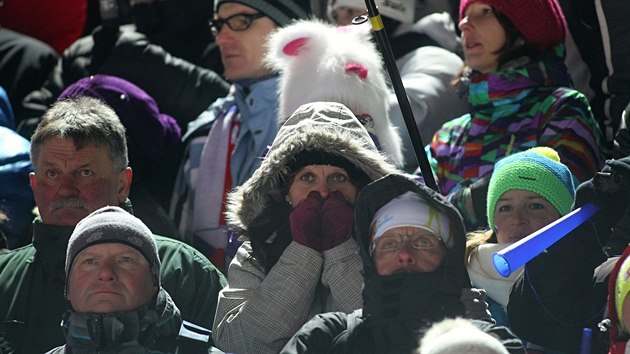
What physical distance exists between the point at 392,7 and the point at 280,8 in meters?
0.68

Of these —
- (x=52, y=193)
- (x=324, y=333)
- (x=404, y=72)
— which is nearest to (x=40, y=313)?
(x=52, y=193)

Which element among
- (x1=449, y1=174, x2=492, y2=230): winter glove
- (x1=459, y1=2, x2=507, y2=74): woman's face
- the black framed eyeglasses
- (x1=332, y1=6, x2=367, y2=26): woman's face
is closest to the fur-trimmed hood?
(x1=449, y1=174, x2=492, y2=230): winter glove

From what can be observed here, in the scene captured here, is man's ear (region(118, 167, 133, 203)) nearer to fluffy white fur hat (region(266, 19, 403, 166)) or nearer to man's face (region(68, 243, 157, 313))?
fluffy white fur hat (region(266, 19, 403, 166))

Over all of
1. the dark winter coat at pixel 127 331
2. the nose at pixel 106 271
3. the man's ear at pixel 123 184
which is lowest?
the dark winter coat at pixel 127 331

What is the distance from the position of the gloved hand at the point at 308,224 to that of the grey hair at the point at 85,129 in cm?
132

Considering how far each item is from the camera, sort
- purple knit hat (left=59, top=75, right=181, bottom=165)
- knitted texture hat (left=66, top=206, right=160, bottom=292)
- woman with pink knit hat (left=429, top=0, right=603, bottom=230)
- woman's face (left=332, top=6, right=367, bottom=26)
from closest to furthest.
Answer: knitted texture hat (left=66, top=206, right=160, bottom=292)
woman with pink knit hat (left=429, top=0, right=603, bottom=230)
purple knit hat (left=59, top=75, right=181, bottom=165)
woman's face (left=332, top=6, right=367, bottom=26)

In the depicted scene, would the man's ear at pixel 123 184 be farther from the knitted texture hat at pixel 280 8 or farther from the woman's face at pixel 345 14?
the woman's face at pixel 345 14

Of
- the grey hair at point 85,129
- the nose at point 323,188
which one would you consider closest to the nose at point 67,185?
the grey hair at point 85,129

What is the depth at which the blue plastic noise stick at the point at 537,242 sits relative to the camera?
5.62 metres

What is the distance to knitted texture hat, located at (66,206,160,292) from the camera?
6.19 meters

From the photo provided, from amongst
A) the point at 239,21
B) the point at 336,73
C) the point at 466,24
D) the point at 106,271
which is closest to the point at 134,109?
the point at 239,21

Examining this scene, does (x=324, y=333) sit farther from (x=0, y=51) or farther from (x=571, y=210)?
(x=0, y=51)

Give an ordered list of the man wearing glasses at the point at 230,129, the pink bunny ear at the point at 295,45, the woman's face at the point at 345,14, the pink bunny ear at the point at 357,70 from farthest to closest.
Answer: the woman's face at the point at 345,14, the man wearing glasses at the point at 230,129, the pink bunny ear at the point at 295,45, the pink bunny ear at the point at 357,70

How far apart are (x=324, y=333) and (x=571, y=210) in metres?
1.16
